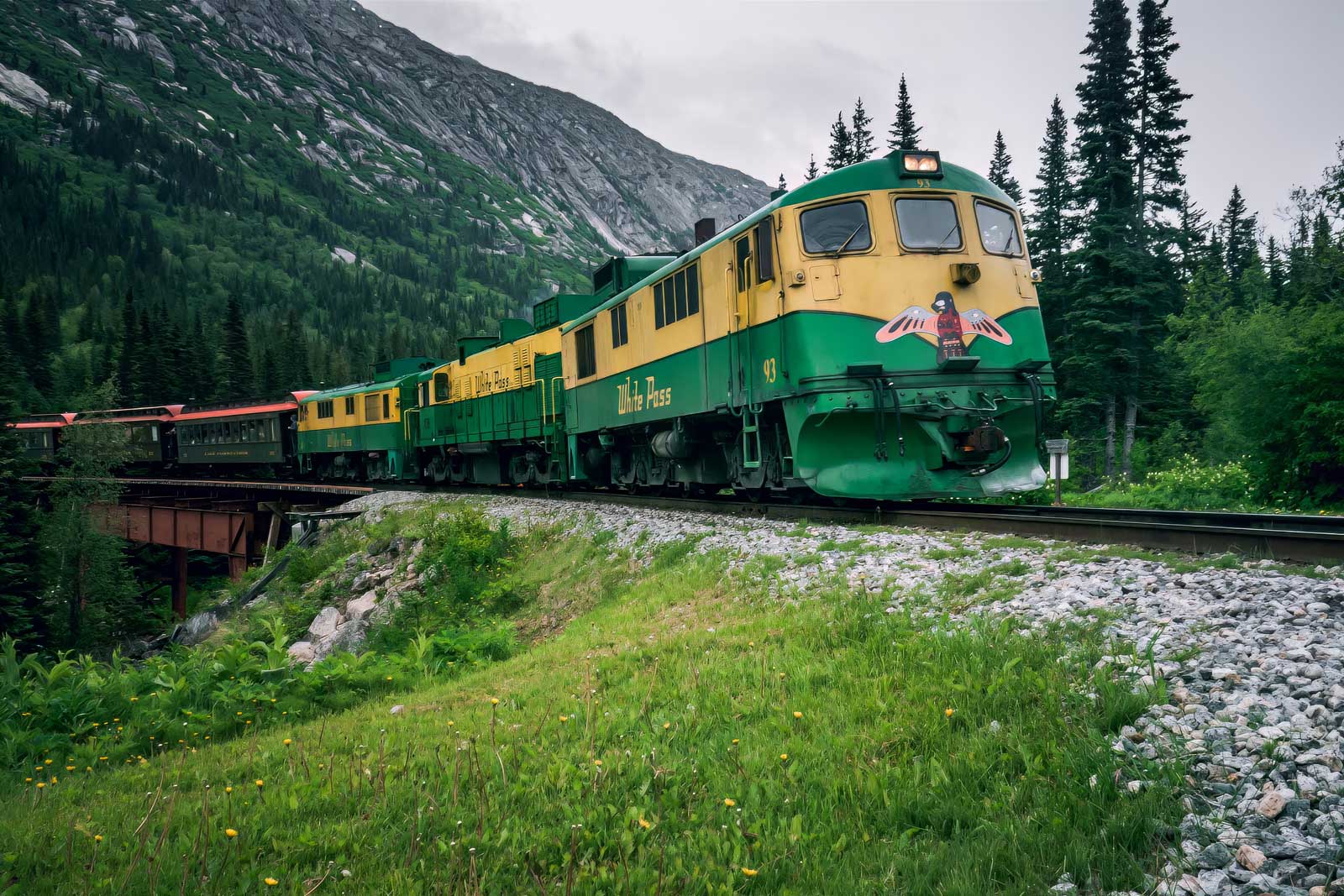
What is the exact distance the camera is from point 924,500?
12508 mm

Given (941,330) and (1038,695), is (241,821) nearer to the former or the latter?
(1038,695)

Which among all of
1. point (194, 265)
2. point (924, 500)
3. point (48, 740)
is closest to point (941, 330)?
point (924, 500)

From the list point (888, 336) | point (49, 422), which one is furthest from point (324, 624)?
point (49, 422)

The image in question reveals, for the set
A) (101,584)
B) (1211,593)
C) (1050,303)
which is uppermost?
(1050,303)

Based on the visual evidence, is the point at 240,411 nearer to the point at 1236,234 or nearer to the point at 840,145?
the point at 840,145

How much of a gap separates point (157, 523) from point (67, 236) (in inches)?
5899

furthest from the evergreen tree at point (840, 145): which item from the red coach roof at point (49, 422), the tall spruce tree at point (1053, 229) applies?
the red coach roof at point (49, 422)

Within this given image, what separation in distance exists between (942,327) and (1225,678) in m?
6.47

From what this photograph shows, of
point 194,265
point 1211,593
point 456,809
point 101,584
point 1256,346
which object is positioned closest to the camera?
point 456,809

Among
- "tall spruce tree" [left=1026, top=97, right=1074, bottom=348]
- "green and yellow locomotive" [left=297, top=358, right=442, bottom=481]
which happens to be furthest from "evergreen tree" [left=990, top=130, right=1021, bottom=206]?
"green and yellow locomotive" [left=297, top=358, right=442, bottom=481]

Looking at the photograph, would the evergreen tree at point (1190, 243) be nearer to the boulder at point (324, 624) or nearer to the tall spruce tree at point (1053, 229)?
the tall spruce tree at point (1053, 229)

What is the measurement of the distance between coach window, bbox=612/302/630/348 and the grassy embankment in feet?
32.2

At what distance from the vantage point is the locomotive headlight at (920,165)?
10.2 metres

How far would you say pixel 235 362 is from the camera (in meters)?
75.1
